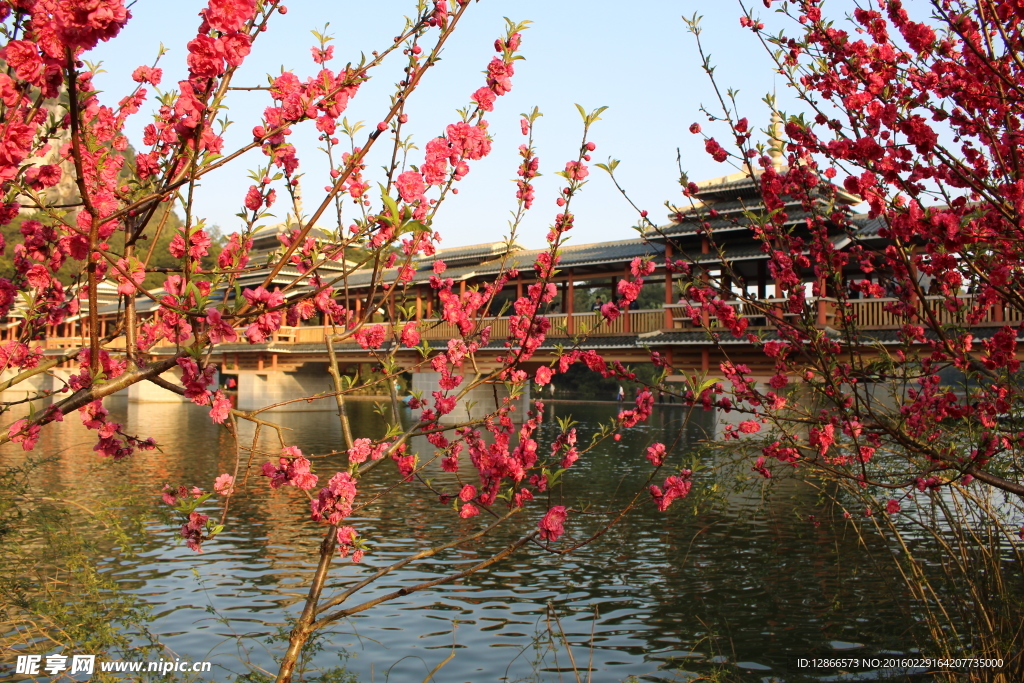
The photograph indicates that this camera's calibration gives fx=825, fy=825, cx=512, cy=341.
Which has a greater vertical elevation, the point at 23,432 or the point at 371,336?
the point at 371,336

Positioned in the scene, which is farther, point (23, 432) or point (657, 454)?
point (657, 454)

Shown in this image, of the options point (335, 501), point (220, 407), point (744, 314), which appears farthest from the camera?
point (744, 314)

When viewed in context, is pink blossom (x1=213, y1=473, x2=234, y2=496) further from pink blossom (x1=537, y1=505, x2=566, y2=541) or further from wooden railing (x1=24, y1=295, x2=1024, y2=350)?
wooden railing (x1=24, y1=295, x2=1024, y2=350)

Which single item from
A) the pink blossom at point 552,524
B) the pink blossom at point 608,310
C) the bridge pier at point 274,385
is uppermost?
the pink blossom at point 608,310

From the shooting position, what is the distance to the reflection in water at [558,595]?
5758 mm

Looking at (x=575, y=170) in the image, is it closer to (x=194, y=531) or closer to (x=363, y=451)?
(x=363, y=451)

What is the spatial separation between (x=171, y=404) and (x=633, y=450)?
2414 centimetres

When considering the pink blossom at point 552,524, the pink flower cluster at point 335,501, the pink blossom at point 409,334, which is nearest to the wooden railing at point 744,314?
the pink blossom at point 409,334

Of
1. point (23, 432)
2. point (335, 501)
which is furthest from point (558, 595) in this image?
point (23, 432)

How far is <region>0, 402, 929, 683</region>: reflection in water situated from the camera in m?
5.76

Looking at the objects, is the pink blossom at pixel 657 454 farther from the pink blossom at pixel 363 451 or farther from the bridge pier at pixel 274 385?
the bridge pier at pixel 274 385

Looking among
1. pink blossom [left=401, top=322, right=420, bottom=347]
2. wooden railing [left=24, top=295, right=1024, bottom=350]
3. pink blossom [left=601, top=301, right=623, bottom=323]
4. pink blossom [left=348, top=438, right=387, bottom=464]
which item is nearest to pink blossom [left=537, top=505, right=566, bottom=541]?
pink blossom [left=348, top=438, right=387, bottom=464]

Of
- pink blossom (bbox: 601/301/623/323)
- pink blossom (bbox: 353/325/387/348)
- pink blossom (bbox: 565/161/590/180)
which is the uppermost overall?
pink blossom (bbox: 565/161/590/180)

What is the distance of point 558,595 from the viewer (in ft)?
23.5
